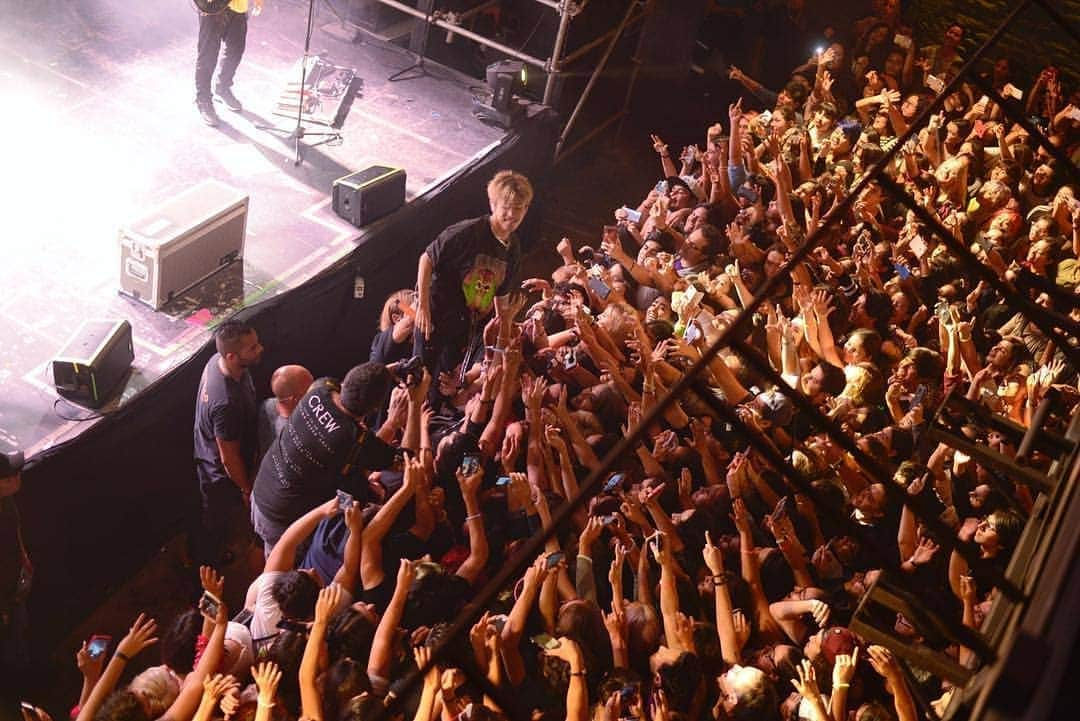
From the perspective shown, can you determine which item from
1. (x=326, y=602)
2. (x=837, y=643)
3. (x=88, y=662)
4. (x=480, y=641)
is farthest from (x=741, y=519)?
(x=88, y=662)

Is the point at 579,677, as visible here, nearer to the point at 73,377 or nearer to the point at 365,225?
the point at 73,377

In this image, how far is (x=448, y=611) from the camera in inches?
145

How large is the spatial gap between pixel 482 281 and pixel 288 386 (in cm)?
140

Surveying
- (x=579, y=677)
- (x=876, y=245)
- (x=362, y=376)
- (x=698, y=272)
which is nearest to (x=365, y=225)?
(x=698, y=272)

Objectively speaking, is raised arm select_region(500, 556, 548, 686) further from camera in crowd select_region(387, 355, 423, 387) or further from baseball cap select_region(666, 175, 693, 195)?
baseball cap select_region(666, 175, 693, 195)

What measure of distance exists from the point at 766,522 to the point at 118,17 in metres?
6.22

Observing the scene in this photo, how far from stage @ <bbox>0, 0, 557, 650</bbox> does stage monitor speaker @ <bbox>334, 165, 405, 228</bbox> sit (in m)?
0.08

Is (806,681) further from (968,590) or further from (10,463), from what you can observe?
(10,463)

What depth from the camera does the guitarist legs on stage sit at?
6.44 m

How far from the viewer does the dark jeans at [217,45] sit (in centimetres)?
649

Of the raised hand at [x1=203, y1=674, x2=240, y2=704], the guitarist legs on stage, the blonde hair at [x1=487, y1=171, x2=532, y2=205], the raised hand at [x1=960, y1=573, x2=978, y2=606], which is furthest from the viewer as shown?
the guitarist legs on stage

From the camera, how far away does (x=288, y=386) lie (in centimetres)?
443

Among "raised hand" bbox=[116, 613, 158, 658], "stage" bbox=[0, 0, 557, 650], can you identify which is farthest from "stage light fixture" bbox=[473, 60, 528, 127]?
"raised hand" bbox=[116, 613, 158, 658]

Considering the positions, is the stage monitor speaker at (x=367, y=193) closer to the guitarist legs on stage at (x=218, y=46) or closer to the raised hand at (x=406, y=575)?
the guitarist legs on stage at (x=218, y=46)
